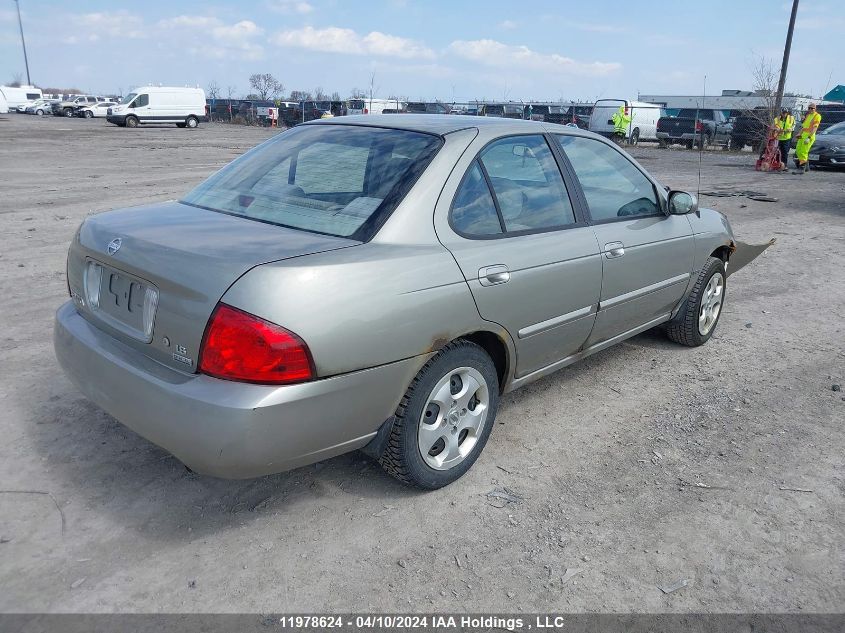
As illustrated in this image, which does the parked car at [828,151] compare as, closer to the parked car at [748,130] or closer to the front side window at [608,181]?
the parked car at [748,130]

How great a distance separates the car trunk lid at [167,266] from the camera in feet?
8.44

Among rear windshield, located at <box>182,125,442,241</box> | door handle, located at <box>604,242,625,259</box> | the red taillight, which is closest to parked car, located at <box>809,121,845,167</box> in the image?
door handle, located at <box>604,242,625,259</box>

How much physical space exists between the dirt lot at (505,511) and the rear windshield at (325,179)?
1242 millimetres

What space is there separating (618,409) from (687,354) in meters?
1.27

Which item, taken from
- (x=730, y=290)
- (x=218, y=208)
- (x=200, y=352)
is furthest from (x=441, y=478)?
(x=730, y=290)

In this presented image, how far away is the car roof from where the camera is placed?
3.50 metres

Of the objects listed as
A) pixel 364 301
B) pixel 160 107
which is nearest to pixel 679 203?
pixel 364 301

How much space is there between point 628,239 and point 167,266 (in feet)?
8.59

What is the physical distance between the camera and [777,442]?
384 centimetres

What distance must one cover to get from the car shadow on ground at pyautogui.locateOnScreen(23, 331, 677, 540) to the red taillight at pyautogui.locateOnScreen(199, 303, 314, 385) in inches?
32.4

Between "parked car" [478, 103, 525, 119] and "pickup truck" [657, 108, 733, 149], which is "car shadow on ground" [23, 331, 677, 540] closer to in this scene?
"pickup truck" [657, 108, 733, 149]

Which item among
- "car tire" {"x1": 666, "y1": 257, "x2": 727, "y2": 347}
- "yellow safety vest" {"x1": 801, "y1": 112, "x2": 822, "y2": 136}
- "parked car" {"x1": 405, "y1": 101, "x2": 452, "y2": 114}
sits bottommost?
"car tire" {"x1": 666, "y1": 257, "x2": 727, "y2": 347}

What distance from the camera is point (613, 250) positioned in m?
3.93

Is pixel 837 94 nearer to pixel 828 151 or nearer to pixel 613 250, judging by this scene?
pixel 828 151
